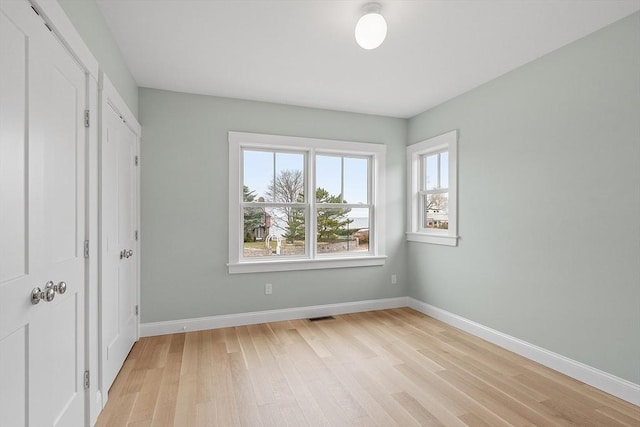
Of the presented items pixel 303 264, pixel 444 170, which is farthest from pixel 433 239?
pixel 303 264

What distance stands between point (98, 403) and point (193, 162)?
2268mm

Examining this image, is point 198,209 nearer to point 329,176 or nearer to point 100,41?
point 329,176

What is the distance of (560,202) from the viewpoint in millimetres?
2633

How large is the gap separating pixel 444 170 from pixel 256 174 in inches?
88.0

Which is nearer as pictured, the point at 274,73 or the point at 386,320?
the point at 274,73

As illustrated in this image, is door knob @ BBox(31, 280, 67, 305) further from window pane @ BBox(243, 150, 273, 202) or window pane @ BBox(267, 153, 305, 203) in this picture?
window pane @ BBox(267, 153, 305, 203)

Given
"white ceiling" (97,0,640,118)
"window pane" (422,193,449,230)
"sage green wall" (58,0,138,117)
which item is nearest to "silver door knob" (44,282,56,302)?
"sage green wall" (58,0,138,117)

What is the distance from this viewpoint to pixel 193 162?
11.6 ft

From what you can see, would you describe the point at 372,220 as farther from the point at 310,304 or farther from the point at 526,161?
the point at 526,161

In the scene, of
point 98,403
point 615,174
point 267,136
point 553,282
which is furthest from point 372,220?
point 98,403

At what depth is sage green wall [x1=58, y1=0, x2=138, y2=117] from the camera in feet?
5.62

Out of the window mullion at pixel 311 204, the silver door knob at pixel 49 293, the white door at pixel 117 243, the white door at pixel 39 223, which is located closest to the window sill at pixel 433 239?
the window mullion at pixel 311 204

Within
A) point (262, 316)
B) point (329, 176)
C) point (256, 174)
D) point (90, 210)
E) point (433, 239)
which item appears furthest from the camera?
point (329, 176)

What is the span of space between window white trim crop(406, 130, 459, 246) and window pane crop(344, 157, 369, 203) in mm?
576
